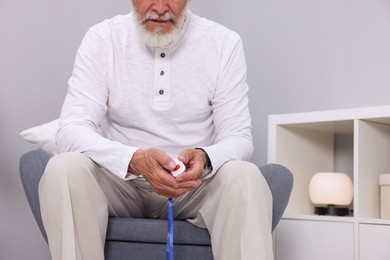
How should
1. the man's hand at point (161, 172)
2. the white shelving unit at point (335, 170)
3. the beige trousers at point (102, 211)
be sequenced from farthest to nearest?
the white shelving unit at point (335, 170) < the man's hand at point (161, 172) < the beige trousers at point (102, 211)

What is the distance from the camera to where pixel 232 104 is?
195cm

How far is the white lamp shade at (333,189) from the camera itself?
237cm

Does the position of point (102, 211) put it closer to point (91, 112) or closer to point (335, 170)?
point (91, 112)

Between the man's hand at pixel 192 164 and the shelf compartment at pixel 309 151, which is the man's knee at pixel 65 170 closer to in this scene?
the man's hand at pixel 192 164

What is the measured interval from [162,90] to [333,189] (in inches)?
30.5

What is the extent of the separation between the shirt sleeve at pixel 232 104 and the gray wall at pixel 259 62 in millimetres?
776

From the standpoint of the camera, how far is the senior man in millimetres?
1535

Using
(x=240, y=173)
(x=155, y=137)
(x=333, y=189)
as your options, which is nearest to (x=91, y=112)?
(x=155, y=137)

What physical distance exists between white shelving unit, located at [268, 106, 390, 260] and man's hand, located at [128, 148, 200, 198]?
31.1 inches

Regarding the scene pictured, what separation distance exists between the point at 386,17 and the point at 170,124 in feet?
3.62

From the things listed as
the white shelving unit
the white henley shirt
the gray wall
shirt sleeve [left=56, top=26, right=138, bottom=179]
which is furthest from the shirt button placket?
the gray wall

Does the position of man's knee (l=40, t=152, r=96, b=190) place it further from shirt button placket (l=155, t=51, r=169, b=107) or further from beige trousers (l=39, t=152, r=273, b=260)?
shirt button placket (l=155, t=51, r=169, b=107)

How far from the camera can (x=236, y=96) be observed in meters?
1.97

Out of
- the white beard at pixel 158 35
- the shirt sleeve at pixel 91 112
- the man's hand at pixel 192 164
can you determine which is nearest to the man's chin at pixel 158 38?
the white beard at pixel 158 35
